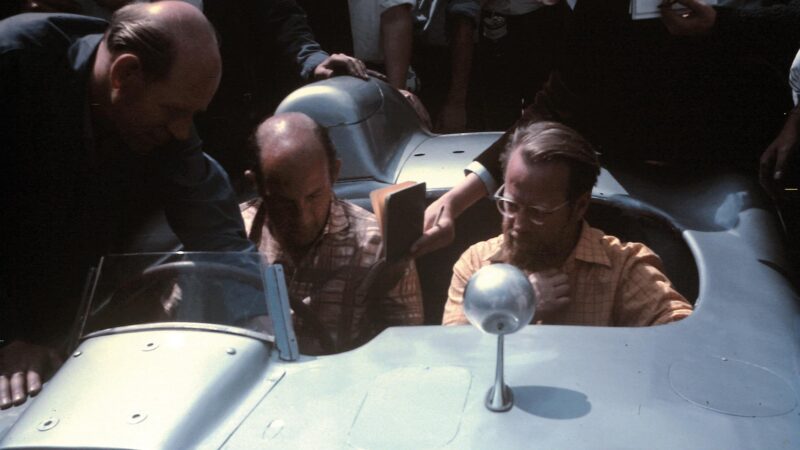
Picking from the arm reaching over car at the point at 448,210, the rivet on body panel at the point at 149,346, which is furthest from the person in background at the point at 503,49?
the rivet on body panel at the point at 149,346

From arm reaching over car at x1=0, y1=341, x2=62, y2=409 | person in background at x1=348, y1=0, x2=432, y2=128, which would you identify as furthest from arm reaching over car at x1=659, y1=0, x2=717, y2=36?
person in background at x1=348, y1=0, x2=432, y2=128

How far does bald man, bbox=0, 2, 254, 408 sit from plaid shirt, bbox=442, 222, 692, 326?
0.84m

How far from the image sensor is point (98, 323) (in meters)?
1.58

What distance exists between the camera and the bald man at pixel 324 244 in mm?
2082

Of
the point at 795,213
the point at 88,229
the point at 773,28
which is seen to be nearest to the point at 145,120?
the point at 88,229

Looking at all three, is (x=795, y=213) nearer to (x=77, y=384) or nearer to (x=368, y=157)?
(x=368, y=157)

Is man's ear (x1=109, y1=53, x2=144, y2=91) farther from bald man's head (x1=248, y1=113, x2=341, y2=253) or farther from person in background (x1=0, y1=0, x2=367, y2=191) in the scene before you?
person in background (x1=0, y1=0, x2=367, y2=191)

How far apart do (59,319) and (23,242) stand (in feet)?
0.70

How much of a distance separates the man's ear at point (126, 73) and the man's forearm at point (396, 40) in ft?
6.24

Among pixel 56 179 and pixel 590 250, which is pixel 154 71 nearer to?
pixel 56 179

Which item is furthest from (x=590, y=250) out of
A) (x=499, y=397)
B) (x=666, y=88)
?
(x=499, y=397)

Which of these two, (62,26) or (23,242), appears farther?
(62,26)

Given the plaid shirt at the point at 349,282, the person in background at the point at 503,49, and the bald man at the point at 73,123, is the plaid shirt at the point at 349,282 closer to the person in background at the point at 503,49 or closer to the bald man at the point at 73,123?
the bald man at the point at 73,123

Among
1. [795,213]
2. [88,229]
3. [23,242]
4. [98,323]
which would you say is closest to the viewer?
[98,323]
